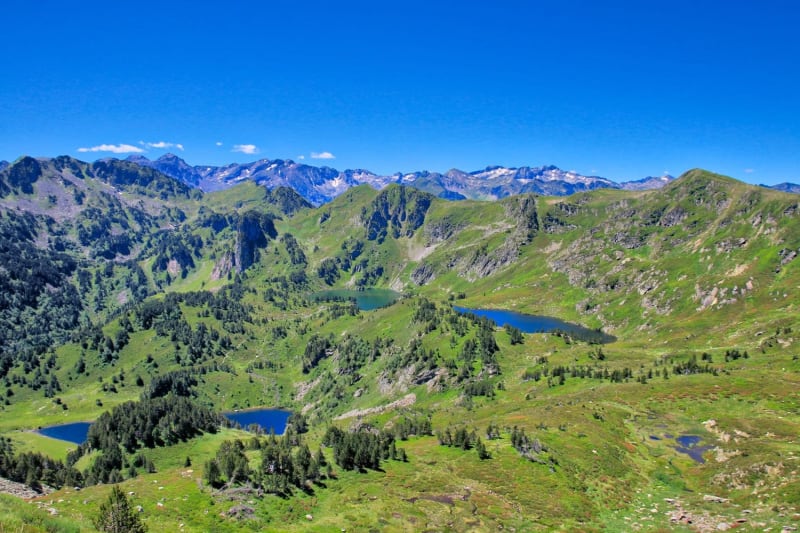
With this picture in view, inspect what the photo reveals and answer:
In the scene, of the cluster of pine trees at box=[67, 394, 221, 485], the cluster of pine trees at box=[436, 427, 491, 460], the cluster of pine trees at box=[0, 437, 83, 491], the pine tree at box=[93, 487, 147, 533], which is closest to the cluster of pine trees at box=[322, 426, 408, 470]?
the cluster of pine trees at box=[436, 427, 491, 460]

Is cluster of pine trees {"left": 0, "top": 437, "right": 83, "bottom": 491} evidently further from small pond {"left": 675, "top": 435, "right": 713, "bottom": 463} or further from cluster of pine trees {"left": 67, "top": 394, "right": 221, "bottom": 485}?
small pond {"left": 675, "top": 435, "right": 713, "bottom": 463}

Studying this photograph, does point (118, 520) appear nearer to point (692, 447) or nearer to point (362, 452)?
point (362, 452)

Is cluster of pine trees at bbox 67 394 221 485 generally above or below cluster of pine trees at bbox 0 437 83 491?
below

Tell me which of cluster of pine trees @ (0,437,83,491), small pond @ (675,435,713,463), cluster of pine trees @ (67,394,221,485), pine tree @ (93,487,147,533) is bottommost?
cluster of pine trees @ (67,394,221,485)

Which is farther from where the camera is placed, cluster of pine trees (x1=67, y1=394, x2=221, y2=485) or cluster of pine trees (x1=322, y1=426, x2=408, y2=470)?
cluster of pine trees (x1=67, y1=394, x2=221, y2=485)

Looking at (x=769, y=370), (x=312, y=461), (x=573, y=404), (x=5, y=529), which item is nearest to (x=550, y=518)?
(x=312, y=461)

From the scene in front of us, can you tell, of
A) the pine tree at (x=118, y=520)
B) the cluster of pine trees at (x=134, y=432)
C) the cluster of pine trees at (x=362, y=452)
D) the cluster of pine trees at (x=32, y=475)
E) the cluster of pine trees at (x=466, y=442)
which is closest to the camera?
the pine tree at (x=118, y=520)

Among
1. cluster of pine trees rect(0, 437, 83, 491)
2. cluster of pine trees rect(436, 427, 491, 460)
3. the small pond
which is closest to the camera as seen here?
cluster of pine trees rect(436, 427, 491, 460)

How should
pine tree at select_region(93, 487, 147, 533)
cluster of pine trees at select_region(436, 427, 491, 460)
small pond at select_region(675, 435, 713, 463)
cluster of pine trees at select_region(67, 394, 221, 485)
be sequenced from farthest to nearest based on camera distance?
cluster of pine trees at select_region(67, 394, 221, 485) → small pond at select_region(675, 435, 713, 463) → cluster of pine trees at select_region(436, 427, 491, 460) → pine tree at select_region(93, 487, 147, 533)

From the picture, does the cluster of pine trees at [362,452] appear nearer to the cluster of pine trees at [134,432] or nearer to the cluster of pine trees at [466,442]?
the cluster of pine trees at [466,442]

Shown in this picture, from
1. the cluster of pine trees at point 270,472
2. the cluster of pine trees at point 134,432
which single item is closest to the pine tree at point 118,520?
the cluster of pine trees at point 270,472

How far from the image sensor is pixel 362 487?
66.3 metres

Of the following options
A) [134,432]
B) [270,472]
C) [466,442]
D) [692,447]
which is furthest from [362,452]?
[134,432]

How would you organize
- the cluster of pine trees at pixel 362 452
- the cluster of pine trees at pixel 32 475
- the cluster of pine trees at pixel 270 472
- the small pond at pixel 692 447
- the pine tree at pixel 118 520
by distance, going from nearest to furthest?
the pine tree at pixel 118 520, the cluster of pine trees at pixel 270 472, the cluster of pine trees at pixel 362 452, the cluster of pine trees at pixel 32 475, the small pond at pixel 692 447
